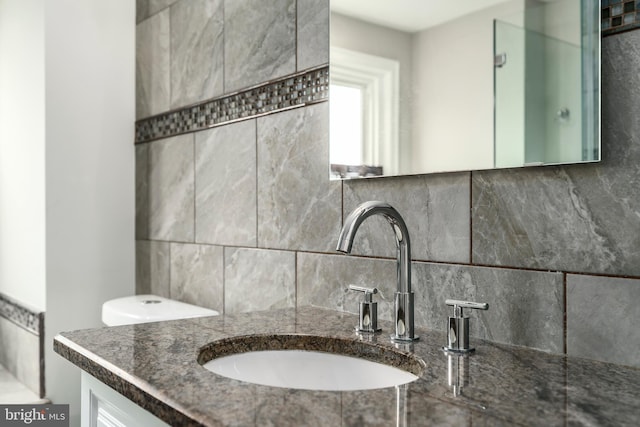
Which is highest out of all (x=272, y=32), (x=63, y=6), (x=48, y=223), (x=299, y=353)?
(x=63, y=6)

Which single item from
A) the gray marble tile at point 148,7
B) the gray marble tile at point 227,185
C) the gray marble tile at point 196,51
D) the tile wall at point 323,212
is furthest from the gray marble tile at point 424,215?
the gray marble tile at point 148,7

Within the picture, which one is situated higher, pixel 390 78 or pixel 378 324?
pixel 390 78

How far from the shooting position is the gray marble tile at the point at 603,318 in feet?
2.94

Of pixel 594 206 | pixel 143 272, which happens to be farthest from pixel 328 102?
pixel 143 272

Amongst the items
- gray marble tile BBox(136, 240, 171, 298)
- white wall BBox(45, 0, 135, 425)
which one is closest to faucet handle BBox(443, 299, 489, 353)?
gray marble tile BBox(136, 240, 171, 298)

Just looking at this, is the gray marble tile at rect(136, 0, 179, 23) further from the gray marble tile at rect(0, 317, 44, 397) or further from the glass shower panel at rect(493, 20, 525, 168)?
the glass shower panel at rect(493, 20, 525, 168)

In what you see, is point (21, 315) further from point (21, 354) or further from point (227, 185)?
point (227, 185)

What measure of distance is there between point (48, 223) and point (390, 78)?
148 centimetres

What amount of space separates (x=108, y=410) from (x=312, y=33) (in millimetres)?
1029

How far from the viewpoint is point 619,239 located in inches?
36.0

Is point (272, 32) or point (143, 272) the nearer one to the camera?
point (272, 32)

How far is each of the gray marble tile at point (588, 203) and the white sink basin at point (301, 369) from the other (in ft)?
1.07

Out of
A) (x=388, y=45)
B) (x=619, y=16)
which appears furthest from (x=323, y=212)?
(x=619, y=16)

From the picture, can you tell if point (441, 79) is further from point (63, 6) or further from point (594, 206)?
point (63, 6)
